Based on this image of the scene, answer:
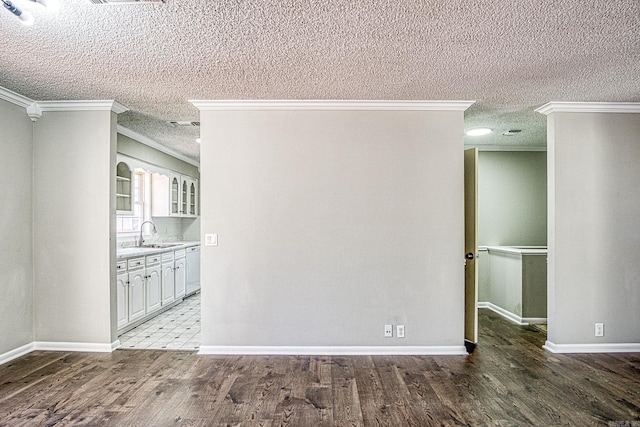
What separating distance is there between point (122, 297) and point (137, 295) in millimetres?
320

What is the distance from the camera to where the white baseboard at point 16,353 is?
3.41 meters

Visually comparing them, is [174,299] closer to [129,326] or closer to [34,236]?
[129,326]

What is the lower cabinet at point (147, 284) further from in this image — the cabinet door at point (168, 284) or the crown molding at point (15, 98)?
the crown molding at point (15, 98)

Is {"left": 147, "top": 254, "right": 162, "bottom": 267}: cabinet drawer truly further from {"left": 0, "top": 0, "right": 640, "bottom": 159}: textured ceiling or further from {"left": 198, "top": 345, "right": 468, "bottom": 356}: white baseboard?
{"left": 0, "top": 0, "right": 640, "bottom": 159}: textured ceiling

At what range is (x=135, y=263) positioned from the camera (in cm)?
458

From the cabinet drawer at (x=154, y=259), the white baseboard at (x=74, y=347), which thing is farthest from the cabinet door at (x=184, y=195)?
the white baseboard at (x=74, y=347)

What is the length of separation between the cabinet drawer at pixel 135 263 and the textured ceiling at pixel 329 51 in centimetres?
185

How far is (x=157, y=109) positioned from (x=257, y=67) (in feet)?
5.30

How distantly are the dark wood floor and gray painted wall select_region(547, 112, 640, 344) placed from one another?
1.19 feet

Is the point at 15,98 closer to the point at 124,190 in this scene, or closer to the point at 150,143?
the point at 124,190

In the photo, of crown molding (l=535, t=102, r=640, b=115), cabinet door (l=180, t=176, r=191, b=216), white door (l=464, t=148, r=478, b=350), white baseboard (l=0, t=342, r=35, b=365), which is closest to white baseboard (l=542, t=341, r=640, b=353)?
white door (l=464, t=148, r=478, b=350)

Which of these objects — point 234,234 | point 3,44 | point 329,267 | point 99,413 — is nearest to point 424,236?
point 329,267

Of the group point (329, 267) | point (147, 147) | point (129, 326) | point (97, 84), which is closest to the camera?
point (97, 84)

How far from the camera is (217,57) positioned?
2629 mm
